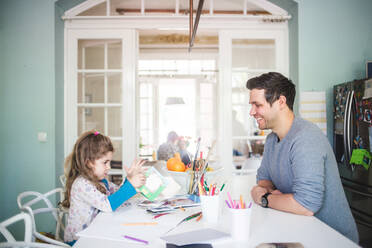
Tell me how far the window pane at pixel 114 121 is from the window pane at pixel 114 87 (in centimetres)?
10

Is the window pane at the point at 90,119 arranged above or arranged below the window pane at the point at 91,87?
below

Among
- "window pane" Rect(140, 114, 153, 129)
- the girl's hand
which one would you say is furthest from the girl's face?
"window pane" Rect(140, 114, 153, 129)

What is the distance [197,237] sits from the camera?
96 cm

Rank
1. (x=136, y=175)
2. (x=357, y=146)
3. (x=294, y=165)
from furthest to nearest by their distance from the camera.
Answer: (x=357, y=146) < (x=136, y=175) < (x=294, y=165)

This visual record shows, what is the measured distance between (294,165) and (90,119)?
253cm

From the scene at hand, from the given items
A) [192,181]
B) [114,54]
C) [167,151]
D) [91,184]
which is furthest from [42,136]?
[192,181]

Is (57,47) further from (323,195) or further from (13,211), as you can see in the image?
(323,195)

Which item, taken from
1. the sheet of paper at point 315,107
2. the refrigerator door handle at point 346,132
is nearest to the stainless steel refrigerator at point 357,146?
the refrigerator door handle at point 346,132

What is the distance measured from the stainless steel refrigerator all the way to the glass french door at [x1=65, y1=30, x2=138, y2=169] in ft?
6.78

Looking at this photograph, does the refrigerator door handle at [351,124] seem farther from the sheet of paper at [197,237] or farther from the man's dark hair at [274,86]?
the sheet of paper at [197,237]

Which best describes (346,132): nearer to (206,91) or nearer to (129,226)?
(129,226)

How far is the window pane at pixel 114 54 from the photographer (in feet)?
10.6

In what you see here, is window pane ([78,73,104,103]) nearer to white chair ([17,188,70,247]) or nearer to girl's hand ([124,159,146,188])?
white chair ([17,188,70,247])

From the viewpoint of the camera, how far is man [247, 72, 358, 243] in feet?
4.04
